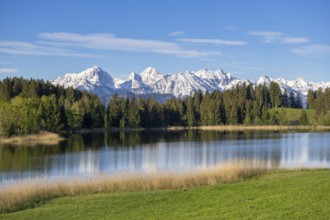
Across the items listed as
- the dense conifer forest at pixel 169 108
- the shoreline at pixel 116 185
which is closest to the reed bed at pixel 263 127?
the dense conifer forest at pixel 169 108

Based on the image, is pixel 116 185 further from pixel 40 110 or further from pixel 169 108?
pixel 169 108

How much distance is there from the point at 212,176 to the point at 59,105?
82.6 m

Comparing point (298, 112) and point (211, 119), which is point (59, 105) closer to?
point (211, 119)

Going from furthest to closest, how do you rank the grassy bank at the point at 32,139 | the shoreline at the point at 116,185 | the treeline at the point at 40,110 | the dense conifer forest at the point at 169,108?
1. the dense conifer forest at the point at 169,108
2. the treeline at the point at 40,110
3. the grassy bank at the point at 32,139
4. the shoreline at the point at 116,185

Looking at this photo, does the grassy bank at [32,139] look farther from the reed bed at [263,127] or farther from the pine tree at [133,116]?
the reed bed at [263,127]

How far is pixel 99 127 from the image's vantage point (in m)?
132

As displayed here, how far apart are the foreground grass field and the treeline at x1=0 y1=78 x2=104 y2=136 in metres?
65.7

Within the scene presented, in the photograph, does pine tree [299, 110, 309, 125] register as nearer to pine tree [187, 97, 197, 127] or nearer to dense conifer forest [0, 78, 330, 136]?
dense conifer forest [0, 78, 330, 136]

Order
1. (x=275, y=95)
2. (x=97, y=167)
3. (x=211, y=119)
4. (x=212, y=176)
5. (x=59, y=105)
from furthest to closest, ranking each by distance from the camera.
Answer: (x=275, y=95) < (x=211, y=119) < (x=59, y=105) < (x=97, y=167) < (x=212, y=176)

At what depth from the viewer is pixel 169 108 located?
510ft

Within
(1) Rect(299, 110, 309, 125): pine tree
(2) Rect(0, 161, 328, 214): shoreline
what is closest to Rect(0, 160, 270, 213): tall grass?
(2) Rect(0, 161, 328, 214): shoreline

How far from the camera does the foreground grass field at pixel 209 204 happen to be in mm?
14336

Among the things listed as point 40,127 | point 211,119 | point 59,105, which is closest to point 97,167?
point 40,127

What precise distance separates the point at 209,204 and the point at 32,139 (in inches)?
2732
